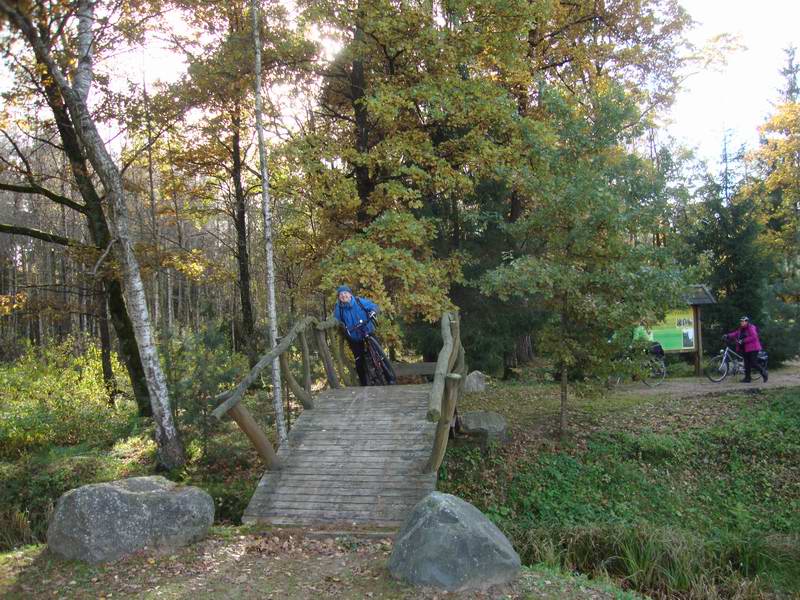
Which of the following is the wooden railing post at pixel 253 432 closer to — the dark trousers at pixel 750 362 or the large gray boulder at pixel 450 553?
the large gray boulder at pixel 450 553

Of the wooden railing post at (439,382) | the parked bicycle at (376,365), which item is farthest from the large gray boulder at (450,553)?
the parked bicycle at (376,365)

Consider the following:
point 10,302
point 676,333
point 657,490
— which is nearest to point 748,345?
point 676,333

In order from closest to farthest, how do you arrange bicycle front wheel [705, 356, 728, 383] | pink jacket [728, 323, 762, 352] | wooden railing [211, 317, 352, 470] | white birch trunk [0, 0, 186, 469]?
wooden railing [211, 317, 352, 470] → white birch trunk [0, 0, 186, 469] → pink jacket [728, 323, 762, 352] → bicycle front wheel [705, 356, 728, 383]

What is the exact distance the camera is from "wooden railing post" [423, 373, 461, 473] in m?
6.32

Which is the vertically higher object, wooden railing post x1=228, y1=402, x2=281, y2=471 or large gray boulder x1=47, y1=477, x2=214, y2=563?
wooden railing post x1=228, y1=402, x2=281, y2=471

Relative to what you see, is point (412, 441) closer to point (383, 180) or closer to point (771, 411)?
point (383, 180)

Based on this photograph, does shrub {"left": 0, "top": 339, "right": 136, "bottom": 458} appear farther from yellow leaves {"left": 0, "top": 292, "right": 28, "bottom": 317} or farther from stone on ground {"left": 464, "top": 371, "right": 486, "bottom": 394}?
stone on ground {"left": 464, "top": 371, "right": 486, "bottom": 394}

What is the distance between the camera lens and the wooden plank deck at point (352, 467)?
6051 millimetres

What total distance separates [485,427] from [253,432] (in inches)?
190

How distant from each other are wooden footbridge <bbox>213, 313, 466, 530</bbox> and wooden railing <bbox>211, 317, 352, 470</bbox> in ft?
0.05

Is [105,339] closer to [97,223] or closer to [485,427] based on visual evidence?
[97,223]

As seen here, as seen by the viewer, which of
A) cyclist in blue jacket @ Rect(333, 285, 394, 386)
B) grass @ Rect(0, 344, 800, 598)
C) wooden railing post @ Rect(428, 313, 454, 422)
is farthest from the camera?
cyclist in blue jacket @ Rect(333, 285, 394, 386)

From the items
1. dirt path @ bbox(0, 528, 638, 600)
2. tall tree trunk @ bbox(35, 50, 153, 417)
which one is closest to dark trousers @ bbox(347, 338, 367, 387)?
dirt path @ bbox(0, 528, 638, 600)

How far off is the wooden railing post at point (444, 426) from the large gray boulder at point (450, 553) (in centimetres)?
153
